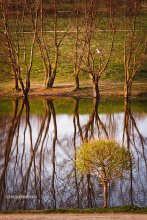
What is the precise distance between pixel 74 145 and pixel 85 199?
9.61 m

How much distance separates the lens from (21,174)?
24.0 meters

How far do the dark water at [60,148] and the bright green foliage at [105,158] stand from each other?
1558mm

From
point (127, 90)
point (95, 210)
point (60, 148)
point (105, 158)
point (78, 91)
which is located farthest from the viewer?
point (78, 91)

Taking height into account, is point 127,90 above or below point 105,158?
above

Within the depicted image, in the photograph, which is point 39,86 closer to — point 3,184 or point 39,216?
point 3,184

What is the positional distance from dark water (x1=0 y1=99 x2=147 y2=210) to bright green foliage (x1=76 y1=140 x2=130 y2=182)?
156 centimetres

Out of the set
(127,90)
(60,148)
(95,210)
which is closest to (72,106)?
(127,90)

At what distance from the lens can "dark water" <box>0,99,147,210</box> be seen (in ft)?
68.0

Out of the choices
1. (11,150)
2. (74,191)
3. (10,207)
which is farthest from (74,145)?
(10,207)

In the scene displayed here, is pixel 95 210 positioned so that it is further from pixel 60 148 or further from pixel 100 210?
pixel 60 148

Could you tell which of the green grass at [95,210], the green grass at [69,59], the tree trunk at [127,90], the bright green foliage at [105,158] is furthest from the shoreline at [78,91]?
the green grass at [95,210]

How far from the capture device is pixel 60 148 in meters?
29.4

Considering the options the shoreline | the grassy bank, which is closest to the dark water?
the grassy bank

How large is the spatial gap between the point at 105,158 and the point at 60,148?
1079 cm
